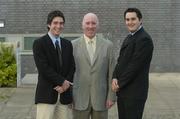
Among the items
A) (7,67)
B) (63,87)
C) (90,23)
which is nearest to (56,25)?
(90,23)

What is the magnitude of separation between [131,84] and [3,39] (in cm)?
1041

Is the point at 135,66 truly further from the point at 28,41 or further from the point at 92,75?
the point at 28,41

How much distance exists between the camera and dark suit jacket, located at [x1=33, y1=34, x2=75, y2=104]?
4.94 metres

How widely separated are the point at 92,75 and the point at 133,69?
53 cm

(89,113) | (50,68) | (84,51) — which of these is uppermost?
(84,51)

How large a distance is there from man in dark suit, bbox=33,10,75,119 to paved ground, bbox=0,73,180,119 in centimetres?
324

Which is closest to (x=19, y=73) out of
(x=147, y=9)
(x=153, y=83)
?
(x=153, y=83)

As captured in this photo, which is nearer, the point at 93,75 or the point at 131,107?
the point at 131,107

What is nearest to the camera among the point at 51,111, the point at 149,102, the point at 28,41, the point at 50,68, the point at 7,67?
the point at 50,68

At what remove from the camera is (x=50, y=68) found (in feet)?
16.2

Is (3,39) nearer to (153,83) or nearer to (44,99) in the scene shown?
(153,83)

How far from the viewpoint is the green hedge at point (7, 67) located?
11.8 m

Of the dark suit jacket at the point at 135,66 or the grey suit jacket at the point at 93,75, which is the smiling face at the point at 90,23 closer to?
the grey suit jacket at the point at 93,75

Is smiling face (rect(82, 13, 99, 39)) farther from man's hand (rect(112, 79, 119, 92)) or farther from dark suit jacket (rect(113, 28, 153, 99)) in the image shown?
man's hand (rect(112, 79, 119, 92))
